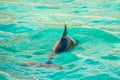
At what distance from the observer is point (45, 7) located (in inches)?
467

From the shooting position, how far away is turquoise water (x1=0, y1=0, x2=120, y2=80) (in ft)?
19.4

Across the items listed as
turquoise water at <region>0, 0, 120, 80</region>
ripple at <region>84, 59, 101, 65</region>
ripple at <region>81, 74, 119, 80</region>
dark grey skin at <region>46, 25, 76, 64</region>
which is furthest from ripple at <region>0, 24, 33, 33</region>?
ripple at <region>81, 74, 119, 80</region>

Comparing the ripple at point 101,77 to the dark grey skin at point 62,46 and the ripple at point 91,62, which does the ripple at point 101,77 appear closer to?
the ripple at point 91,62

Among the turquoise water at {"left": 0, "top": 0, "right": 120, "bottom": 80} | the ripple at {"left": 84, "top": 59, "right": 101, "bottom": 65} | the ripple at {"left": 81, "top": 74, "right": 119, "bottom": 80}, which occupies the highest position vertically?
the turquoise water at {"left": 0, "top": 0, "right": 120, "bottom": 80}

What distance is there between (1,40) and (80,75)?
287cm

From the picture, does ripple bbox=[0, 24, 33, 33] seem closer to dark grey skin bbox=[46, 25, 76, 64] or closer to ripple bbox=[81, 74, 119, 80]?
dark grey skin bbox=[46, 25, 76, 64]

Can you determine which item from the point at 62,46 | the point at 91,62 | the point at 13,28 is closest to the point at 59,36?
the point at 62,46

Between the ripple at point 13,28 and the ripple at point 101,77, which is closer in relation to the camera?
the ripple at point 101,77

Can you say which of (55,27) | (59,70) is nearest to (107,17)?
(55,27)

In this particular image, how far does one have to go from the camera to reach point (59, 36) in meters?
8.30

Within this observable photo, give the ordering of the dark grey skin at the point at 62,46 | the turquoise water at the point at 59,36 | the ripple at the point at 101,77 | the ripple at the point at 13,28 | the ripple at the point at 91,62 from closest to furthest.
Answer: the ripple at the point at 101,77, the turquoise water at the point at 59,36, the ripple at the point at 91,62, the dark grey skin at the point at 62,46, the ripple at the point at 13,28

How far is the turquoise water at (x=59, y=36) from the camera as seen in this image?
19.4 feet

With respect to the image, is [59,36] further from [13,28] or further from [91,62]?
[91,62]

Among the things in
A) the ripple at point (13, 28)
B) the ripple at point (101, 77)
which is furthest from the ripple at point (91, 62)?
the ripple at point (13, 28)
